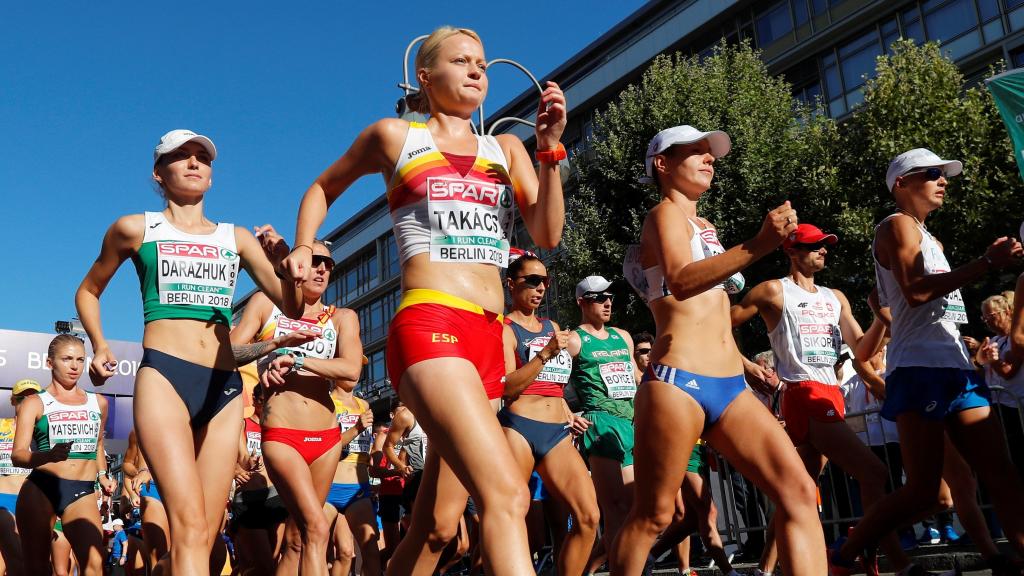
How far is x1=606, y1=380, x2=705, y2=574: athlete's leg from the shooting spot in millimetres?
3898

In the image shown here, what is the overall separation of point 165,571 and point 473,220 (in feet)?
9.07

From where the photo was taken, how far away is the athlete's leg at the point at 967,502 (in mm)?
5199

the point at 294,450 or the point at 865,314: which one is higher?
the point at 865,314

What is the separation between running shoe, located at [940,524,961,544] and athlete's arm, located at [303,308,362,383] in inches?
229

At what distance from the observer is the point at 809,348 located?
6266mm

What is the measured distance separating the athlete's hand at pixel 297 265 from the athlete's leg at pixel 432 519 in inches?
32.4

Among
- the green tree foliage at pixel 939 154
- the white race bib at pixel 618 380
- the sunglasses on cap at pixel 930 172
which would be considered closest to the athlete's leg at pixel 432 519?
the sunglasses on cap at pixel 930 172

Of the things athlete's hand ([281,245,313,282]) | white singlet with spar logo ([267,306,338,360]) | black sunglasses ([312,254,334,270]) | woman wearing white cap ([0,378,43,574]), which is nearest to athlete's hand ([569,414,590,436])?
white singlet with spar logo ([267,306,338,360])

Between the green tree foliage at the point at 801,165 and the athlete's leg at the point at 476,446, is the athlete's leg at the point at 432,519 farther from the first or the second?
the green tree foliage at the point at 801,165

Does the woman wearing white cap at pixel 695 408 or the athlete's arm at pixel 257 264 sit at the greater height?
the athlete's arm at pixel 257 264

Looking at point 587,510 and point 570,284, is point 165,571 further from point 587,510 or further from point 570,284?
point 570,284

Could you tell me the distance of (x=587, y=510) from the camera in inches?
231

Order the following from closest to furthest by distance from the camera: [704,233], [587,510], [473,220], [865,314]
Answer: [473,220] → [704,233] → [587,510] → [865,314]

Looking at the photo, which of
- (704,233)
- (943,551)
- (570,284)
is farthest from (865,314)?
(704,233)
